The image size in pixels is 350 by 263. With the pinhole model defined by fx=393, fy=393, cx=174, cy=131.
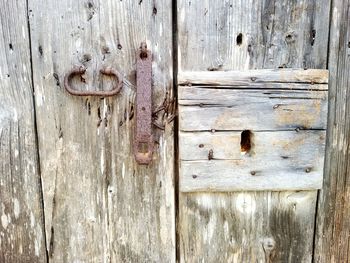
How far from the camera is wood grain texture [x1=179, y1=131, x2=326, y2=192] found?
0.85 m

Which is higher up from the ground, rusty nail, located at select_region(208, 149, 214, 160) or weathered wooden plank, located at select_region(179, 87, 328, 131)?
weathered wooden plank, located at select_region(179, 87, 328, 131)

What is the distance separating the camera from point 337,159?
2.96 feet

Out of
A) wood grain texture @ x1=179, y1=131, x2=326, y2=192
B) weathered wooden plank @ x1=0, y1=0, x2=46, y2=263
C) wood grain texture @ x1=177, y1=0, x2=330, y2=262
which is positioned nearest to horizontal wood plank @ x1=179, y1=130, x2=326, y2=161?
wood grain texture @ x1=179, y1=131, x2=326, y2=192

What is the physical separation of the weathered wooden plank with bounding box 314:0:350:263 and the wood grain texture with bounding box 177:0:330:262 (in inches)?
1.0

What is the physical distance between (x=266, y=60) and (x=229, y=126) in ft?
0.54

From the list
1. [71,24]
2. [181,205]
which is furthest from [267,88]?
[71,24]

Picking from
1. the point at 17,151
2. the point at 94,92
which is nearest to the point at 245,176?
the point at 94,92

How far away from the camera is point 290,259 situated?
0.95 m

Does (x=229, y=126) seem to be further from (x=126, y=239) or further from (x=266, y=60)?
(x=126, y=239)

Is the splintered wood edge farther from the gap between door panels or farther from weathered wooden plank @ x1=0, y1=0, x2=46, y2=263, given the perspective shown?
weathered wooden plank @ x1=0, y1=0, x2=46, y2=263

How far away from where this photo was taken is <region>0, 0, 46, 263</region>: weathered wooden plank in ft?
2.71

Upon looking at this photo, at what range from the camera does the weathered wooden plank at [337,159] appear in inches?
33.2

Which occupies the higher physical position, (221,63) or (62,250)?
(221,63)

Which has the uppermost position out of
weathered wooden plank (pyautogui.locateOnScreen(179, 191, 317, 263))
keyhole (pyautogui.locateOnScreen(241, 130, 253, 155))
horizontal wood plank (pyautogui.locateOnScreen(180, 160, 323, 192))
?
keyhole (pyautogui.locateOnScreen(241, 130, 253, 155))
